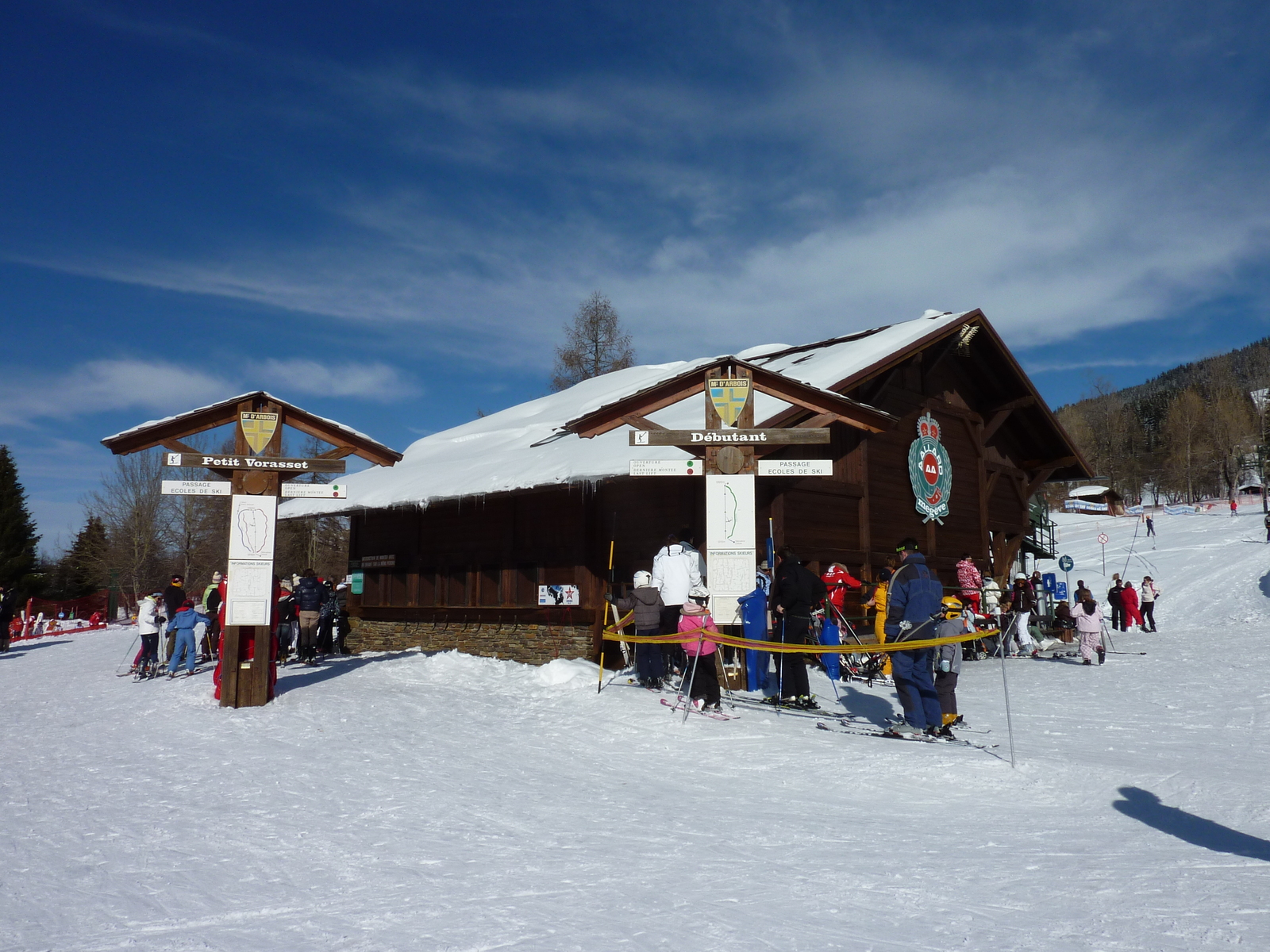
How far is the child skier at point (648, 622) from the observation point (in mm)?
11039

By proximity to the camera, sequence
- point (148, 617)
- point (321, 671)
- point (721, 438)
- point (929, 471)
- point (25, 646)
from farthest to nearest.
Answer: point (25, 646)
point (929, 471)
point (321, 671)
point (148, 617)
point (721, 438)

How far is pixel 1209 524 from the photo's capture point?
150 ft

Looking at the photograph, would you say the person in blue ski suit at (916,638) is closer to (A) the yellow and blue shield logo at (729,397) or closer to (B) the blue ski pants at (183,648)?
(A) the yellow and blue shield logo at (729,397)

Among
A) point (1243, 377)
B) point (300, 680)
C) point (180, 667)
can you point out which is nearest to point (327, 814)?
point (300, 680)

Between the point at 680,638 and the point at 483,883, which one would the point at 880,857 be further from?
the point at 680,638

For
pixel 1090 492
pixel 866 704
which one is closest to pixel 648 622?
pixel 866 704

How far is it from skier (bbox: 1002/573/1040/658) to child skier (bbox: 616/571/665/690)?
29.5 ft

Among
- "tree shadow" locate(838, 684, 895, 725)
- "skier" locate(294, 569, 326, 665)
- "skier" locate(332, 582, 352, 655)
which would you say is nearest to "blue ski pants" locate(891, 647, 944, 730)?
"tree shadow" locate(838, 684, 895, 725)

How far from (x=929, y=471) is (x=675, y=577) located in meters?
9.26

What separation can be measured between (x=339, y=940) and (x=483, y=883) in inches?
35.5

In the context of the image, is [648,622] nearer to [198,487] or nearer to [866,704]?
[866,704]

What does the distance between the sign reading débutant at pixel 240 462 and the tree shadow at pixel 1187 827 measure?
9.13m

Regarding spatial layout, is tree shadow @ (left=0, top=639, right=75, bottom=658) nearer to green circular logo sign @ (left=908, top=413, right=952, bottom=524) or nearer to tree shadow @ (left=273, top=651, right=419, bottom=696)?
tree shadow @ (left=273, top=651, right=419, bottom=696)

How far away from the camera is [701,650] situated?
979 cm
